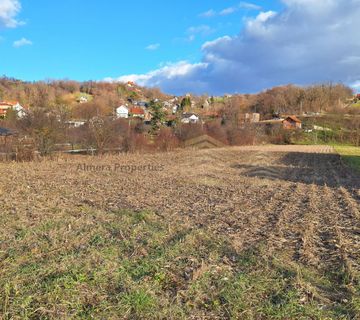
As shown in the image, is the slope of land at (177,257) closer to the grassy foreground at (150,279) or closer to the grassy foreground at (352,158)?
the grassy foreground at (150,279)

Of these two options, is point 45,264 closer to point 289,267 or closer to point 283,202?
point 289,267

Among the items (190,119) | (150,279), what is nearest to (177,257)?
(150,279)

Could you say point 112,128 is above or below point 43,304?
above

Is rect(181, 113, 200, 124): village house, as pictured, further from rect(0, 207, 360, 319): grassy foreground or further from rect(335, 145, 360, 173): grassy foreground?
rect(0, 207, 360, 319): grassy foreground

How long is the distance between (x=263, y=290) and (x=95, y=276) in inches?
84.5

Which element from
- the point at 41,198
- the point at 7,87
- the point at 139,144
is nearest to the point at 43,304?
the point at 41,198

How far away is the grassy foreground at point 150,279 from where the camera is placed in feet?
12.6

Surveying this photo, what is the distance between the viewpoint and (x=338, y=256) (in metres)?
5.64

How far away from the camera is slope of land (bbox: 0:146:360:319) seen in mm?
3918

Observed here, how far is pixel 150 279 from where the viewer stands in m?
4.56

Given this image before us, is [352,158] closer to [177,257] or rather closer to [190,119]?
[177,257]

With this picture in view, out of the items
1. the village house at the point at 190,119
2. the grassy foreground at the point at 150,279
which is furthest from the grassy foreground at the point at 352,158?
the grassy foreground at the point at 150,279

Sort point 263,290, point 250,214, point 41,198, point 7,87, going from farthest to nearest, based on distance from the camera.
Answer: point 7,87 → point 41,198 → point 250,214 → point 263,290

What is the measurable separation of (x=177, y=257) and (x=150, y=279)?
0.89 m
